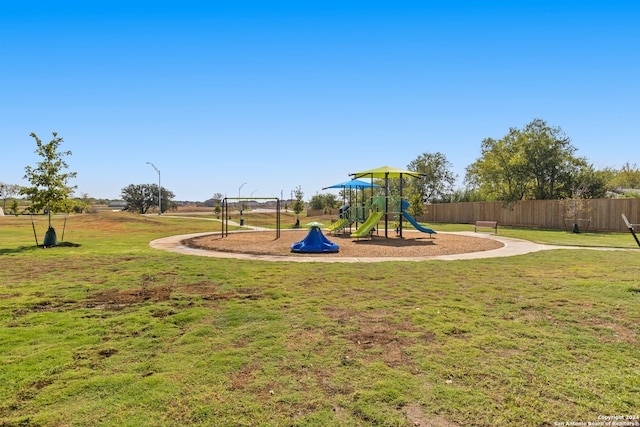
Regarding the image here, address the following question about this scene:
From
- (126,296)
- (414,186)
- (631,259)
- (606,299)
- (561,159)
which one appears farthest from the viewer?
(414,186)

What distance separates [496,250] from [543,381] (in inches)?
420

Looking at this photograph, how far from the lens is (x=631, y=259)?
411 inches

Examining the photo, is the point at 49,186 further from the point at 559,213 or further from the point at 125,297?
the point at 559,213

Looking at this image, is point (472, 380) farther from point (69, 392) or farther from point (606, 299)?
point (606, 299)

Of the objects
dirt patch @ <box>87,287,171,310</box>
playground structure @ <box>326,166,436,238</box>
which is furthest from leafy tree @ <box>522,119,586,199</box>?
dirt patch @ <box>87,287,171,310</box>

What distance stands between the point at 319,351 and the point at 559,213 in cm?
2701

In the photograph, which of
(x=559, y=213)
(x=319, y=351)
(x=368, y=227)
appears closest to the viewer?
(x=319, y=351)

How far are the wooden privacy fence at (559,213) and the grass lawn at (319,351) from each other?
18.7 m

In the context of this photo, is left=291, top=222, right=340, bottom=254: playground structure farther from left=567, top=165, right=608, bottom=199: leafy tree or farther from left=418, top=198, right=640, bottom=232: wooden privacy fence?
left=567, top=165, right=608, bottom=199: leafy tree

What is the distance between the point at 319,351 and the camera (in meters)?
4.09

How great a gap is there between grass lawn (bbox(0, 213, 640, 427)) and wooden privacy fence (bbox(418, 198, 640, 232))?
18748 mm

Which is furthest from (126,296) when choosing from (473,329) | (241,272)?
(473,329)

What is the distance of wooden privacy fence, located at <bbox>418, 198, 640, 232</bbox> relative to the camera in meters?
22.0

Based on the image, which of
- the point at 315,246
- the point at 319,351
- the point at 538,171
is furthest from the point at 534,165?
the point at 319,351
